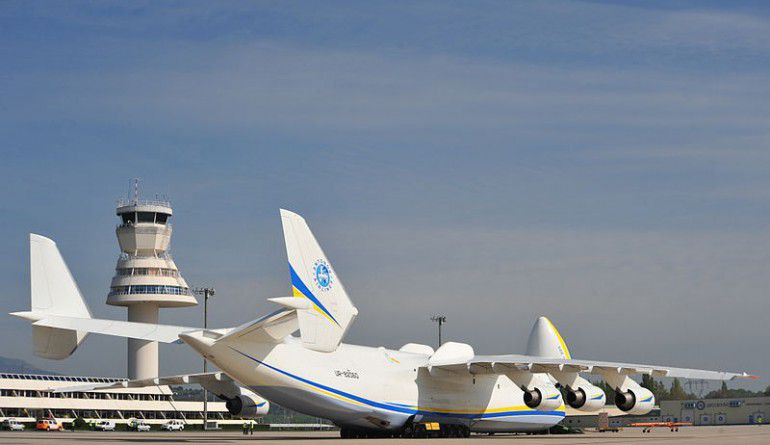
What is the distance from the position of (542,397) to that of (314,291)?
1154cm

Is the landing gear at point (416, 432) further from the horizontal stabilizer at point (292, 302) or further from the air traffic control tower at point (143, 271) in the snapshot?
the air traffic control tower at point (143, 271)

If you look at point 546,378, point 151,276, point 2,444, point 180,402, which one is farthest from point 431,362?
point 180,402

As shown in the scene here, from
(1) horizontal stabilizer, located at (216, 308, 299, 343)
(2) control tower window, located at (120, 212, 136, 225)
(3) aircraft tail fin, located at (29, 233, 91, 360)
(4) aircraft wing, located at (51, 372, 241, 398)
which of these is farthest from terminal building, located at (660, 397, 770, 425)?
(3) aircraft tail fin, located at (29, 233, 91, 360)

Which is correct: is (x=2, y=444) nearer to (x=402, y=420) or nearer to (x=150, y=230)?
(x=402, y=420)

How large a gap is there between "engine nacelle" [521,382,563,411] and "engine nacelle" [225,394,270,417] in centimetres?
784

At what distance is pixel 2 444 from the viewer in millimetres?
24328

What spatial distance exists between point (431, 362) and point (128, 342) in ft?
147

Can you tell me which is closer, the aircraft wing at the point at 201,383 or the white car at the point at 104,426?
the aircraft wing at the point at 201,383

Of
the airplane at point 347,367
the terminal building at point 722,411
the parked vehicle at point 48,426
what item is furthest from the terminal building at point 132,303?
the airplane at point 347,367

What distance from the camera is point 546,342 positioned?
3441 centimetres

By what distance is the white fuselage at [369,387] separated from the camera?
24672 millimetres

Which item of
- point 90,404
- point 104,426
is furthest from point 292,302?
point 90,404

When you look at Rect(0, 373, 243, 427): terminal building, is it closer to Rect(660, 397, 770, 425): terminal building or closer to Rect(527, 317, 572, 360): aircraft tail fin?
Rect(660, 397, 770, 425): terminal building

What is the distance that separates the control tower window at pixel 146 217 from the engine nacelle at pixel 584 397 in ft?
145
